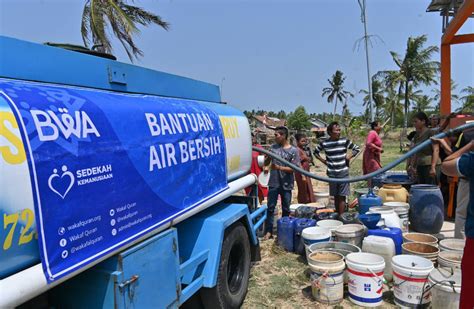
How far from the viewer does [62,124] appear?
181 cm

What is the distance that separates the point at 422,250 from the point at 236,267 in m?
2.32

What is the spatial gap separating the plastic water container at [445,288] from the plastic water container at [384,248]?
0.77m

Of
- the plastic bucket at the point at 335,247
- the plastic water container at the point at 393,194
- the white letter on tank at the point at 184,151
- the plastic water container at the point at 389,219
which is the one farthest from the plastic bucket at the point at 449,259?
the white letter on tank at the point at 184,151

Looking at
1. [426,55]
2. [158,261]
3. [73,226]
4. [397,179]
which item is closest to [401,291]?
[158,261]

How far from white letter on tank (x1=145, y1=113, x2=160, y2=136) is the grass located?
2.37 meters

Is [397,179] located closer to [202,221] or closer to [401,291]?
[401,291]

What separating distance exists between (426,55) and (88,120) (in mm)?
36690

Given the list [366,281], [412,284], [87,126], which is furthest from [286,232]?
[87,126]

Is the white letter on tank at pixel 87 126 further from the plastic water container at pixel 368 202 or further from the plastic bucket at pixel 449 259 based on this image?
the plastic water container at pixel 368 202

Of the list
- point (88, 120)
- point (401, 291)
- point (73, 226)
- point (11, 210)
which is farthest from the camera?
point (401, 291)

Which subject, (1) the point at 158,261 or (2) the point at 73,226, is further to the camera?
(1) the point at 158,261

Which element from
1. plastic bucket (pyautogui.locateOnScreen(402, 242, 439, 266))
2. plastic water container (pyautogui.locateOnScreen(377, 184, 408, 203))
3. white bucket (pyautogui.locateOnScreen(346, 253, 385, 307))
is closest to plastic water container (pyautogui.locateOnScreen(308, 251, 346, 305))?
white bucket (pyautogui.locateOnScreen(346, 253, 385, 307))

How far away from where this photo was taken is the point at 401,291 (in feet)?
12.3

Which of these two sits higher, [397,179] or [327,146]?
[327,146]
